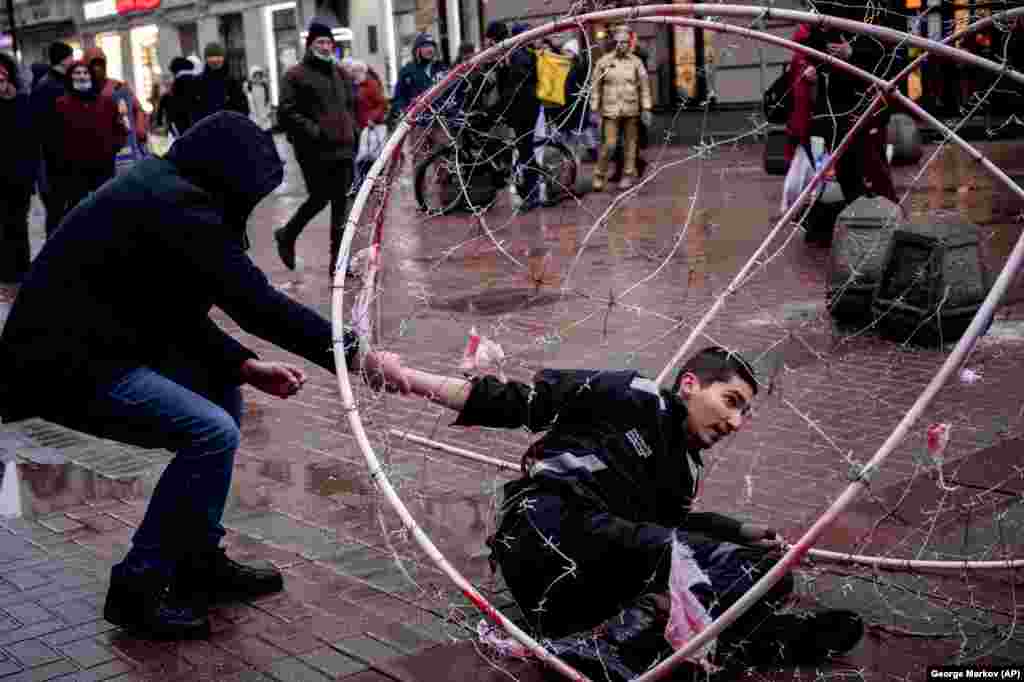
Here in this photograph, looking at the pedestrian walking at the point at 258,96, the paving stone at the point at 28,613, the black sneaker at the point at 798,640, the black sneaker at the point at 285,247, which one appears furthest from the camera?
the pedestrian walking at the point at 258,96

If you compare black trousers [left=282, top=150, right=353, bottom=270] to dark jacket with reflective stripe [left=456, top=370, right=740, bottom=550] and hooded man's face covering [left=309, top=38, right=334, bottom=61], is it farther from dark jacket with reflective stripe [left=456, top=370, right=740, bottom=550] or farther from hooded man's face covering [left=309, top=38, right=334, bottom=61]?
dark jacket with reflective stripe [left=456, top=370, right=740, bottom=550]

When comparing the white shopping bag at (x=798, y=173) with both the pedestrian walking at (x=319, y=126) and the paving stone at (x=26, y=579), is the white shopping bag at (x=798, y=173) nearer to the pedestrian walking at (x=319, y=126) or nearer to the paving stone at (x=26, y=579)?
the pedestrian walking at (x=319, y=126)

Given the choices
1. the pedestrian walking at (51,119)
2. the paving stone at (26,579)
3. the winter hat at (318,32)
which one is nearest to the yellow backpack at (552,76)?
the winter hat at (318,32)

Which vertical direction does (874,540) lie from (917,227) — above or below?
below

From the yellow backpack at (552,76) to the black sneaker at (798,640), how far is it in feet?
40.0

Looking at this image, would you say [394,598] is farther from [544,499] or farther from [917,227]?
[917,227]

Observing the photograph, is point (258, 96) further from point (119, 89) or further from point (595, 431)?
point (595, 431)

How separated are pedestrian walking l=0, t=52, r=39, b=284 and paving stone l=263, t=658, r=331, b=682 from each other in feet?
29.2

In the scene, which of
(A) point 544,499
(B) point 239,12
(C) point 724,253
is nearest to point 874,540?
(A) point 544,499

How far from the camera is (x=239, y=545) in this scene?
4906 mm

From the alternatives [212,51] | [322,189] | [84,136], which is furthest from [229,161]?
[212,51]

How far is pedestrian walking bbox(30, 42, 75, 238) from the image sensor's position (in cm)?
1230

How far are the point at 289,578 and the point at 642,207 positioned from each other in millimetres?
10941

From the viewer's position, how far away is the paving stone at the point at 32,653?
156 inches
